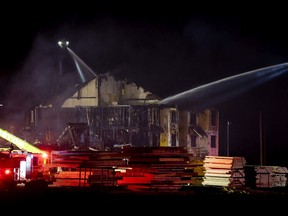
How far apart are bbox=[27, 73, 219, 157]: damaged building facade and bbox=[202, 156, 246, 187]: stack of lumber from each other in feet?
68.6

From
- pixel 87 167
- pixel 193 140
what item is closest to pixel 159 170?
pixel 87 167

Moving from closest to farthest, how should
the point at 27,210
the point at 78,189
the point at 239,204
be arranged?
the point at 27,210
the point at 239,204
the point at 78,189

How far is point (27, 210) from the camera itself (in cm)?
1513

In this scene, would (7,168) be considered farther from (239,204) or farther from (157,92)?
(157,92)

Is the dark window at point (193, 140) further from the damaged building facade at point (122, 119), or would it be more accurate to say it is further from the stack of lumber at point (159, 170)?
the stack of lumber at point (159, 170)

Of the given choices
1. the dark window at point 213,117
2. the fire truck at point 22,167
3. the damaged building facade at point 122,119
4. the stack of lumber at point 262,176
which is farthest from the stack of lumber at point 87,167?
the dark window at point 213,117

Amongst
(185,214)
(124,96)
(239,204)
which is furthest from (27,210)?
(124,96)

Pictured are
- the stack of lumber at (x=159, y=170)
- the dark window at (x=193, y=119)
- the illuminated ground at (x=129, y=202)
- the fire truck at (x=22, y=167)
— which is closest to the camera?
the illuminated ground at (x=129, y=202)

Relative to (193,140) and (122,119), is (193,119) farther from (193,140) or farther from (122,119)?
(122,119)

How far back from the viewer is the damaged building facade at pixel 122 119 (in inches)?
1848

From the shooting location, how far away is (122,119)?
47.1 meters

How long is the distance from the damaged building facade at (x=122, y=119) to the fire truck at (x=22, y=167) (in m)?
Answer: 20.6

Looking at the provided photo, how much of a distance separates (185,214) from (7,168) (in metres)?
9.14

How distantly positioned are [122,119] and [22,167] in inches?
987
